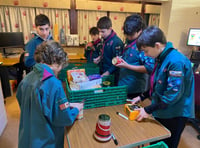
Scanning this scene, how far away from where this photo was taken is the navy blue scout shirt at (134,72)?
4.13ft

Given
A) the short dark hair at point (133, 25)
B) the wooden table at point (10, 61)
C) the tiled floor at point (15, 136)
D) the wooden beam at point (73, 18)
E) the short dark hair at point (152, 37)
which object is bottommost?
the tiled floor at point (15, 136)

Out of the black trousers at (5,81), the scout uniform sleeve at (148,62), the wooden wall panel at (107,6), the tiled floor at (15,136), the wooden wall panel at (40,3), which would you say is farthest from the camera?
the wooden wall panel at (107,6)

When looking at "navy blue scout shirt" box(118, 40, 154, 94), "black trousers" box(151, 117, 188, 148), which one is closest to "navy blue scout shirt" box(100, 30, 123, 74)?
"navy blue scout shirt" box(118, 40, 154, 94)

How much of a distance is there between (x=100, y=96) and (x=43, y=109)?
0.47 metres

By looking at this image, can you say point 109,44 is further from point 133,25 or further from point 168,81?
point 168,81

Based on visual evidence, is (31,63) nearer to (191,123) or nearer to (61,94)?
(61,94)

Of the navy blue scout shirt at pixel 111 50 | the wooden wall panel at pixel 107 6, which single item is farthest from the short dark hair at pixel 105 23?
the wooden wall panel at pixel 107 6

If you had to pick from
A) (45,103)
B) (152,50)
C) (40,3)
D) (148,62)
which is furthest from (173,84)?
(40,3)

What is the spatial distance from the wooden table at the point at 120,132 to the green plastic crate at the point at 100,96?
10cm

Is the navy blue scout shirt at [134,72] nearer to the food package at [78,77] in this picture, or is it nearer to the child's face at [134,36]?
the child's face at [134,36]

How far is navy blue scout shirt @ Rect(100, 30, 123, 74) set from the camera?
5.45 ft

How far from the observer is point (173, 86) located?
906 millimetres

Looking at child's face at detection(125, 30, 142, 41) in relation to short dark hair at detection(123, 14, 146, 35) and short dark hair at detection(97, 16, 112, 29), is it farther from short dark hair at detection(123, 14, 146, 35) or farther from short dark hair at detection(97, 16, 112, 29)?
short dark hair at detection(97, 16, 112, 29)

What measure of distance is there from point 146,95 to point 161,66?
326 mm
